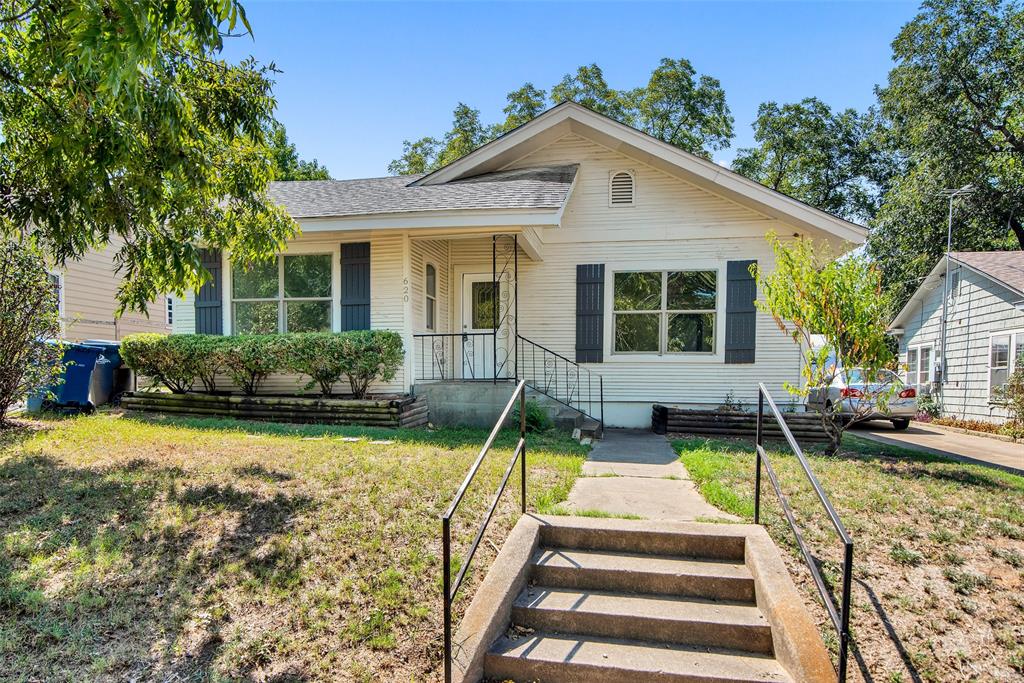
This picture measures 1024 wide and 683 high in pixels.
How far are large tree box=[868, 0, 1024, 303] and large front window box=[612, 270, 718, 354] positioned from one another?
13328 mm

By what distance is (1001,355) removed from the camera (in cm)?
1338

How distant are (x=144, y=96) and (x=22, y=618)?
12.4 ft

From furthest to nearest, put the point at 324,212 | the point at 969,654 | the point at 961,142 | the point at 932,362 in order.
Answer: the point at 961,142 < the point at 932,362 < the point at 324,212 < the point at 969,654

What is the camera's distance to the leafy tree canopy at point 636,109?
22094 mm

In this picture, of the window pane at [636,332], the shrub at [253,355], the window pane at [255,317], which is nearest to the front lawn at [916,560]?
the window pane at [636,332]

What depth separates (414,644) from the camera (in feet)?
9.57

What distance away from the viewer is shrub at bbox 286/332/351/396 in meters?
8.13

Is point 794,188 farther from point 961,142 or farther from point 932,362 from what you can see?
point 932,362

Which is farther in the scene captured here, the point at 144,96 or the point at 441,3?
the point at 441,3

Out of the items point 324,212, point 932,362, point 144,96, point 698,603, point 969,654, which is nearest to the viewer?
point 969,654

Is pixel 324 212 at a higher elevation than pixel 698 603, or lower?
higher

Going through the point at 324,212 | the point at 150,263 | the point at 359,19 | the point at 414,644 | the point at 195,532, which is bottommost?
the point at 414,644

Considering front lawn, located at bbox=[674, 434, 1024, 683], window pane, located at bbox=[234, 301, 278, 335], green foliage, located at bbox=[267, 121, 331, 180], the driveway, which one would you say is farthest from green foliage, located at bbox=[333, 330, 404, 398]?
green foliage, located at bbox=[267, 121, 331, 180]

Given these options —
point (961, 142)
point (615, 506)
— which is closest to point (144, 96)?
point (615, 506)
